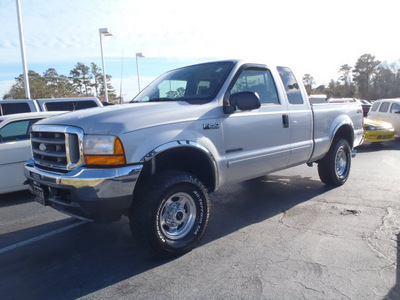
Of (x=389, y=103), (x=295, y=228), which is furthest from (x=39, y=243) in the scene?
(x=389, y=103)

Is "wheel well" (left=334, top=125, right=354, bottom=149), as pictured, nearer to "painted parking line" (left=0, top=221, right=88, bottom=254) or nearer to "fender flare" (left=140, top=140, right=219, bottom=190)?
"fender flare" (left=140, top=140, right=219, bottom=190)

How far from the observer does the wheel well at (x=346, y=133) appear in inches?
235

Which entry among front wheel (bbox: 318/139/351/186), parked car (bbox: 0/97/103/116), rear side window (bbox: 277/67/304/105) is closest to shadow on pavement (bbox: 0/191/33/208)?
parked car (bbox: 0/97/103/116)

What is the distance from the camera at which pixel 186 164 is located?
369cm

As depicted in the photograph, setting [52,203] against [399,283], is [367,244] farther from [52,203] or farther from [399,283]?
[52,203]

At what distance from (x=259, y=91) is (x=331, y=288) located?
8.58ft

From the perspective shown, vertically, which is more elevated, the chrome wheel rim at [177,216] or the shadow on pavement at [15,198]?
the chrome wheel rim at [177,216]

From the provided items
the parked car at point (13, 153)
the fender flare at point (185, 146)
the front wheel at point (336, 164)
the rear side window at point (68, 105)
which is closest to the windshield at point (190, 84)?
the fender flare at point (185, 146)

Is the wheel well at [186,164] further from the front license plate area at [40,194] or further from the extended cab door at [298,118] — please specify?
the extended cab door at [298,118]

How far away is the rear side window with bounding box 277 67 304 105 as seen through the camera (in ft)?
15.9

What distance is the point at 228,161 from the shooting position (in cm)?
375

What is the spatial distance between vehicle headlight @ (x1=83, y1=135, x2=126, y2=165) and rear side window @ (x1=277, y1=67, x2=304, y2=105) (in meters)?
2.88

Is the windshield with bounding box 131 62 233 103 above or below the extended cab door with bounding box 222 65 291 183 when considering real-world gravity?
above

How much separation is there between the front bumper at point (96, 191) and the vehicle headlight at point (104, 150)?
91 mm
